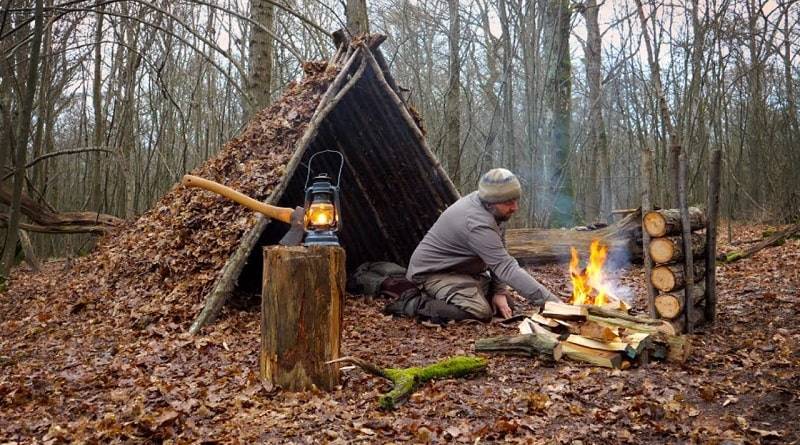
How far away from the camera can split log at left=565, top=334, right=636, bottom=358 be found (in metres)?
3.46

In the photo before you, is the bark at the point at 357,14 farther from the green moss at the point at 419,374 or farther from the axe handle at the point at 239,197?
the green moss at the point at 419,374

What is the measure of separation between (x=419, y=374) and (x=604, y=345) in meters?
1.24

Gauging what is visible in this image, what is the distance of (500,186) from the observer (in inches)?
175

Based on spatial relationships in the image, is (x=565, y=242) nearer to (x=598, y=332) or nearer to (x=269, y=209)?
(x=598, y=332)

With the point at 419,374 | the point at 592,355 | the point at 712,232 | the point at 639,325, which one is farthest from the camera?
the point at 712,232

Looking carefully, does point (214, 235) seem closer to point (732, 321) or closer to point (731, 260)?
point (732, 321)

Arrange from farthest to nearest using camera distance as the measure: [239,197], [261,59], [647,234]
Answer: [261,59]
[647,234]
[239,197]

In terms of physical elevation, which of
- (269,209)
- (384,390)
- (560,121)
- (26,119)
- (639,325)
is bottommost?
(384,390)

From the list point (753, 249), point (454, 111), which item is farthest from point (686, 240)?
point (454, 111)

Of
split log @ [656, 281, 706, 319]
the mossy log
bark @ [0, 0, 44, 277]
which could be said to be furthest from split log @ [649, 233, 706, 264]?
bark @ [0, 0, 44, 277]

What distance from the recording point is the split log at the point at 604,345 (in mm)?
3465

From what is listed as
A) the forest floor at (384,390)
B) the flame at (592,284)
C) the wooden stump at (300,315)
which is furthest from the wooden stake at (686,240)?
the wooden stump at (300,315)

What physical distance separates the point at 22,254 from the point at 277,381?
971 cm

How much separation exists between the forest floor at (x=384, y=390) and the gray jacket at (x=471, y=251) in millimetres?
531
